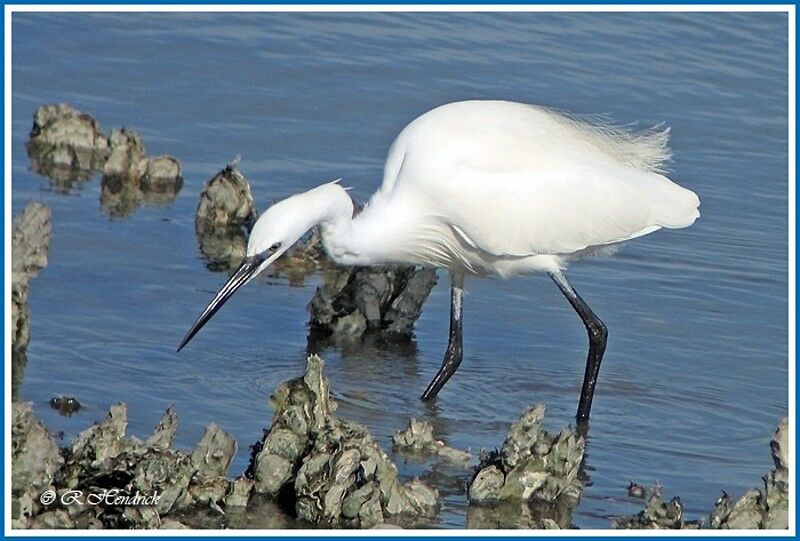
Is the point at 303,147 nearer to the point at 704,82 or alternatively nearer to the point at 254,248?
the point at 704,82

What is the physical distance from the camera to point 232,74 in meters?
14.3

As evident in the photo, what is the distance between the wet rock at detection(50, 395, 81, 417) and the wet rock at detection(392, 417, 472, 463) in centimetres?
173

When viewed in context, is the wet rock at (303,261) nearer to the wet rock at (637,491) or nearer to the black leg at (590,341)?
the black leg at (590,341)

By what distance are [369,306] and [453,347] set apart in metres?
0.77

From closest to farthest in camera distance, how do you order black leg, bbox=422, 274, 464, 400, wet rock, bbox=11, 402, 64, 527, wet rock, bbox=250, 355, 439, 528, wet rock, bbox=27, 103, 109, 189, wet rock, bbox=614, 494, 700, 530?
wet rock, bbox=11, 402, 64, 527 < wet rock, bbox=250, 355, 439, 528 < wet rock, bbox=614, 494, 700, 530 < black leg, bbox=422, 274, 464, 400 < wet rock, bbox=27, 103, 109, 189

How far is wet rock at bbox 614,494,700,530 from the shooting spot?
6.55 metres

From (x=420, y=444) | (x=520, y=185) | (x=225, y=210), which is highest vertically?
(x=520, y=185)

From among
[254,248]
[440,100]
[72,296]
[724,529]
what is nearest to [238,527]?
[254,248]

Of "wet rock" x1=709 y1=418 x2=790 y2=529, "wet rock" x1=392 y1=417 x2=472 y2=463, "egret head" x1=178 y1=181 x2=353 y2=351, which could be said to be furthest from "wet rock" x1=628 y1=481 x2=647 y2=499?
"egret head" x1=178 y1=181 x2=353 y2=351

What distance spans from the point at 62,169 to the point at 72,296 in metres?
2.74

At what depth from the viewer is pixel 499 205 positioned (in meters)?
8.44

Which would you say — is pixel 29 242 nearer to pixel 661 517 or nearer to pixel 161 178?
pixel 661 517

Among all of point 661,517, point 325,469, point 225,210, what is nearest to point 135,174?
point 225,210

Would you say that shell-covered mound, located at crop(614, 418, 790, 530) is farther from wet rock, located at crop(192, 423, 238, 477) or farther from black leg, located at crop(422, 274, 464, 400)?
black leg, located at crop(422, 274, 464, 400)
